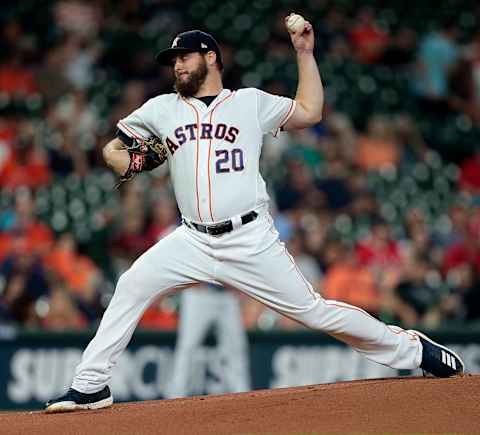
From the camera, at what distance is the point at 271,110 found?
5.87 meters

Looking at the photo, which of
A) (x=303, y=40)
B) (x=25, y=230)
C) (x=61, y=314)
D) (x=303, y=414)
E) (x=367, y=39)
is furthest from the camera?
(x=367, y=39)

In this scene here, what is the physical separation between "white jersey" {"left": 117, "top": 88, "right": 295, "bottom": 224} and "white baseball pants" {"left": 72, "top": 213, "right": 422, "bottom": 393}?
0.13m

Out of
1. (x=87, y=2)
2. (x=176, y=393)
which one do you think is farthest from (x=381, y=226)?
(x=87, y=2)

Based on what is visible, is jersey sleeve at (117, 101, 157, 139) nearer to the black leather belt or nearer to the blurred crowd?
the black leather belt

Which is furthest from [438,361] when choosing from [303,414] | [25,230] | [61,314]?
[25,230]

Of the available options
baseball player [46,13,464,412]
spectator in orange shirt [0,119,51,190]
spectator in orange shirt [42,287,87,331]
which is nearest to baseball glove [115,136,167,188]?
baseball player [46,13,464,412]

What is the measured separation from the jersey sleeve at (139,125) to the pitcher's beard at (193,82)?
0.18m

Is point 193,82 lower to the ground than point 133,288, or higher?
higher

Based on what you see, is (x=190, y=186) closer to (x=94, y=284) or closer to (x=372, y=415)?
(x=372, y=415)

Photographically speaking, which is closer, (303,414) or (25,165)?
(303,414)

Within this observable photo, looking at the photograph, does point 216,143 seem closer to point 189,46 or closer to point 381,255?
point 189,46

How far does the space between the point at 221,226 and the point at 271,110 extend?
626 millimetres

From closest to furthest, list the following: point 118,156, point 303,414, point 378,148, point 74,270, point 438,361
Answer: point 303,414 → point 118,156 → point 438,361 → point 74,270 → point 378,148

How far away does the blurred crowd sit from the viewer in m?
10.4
